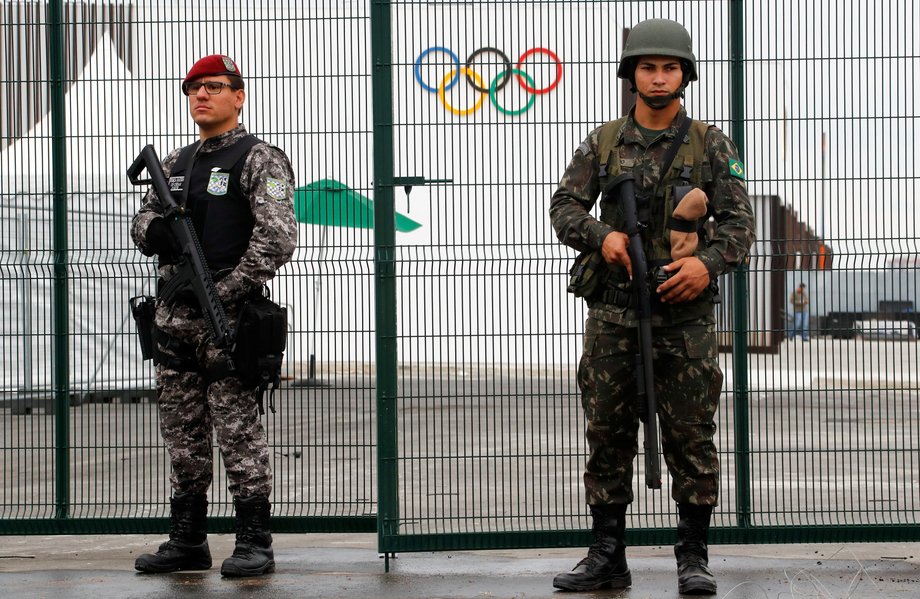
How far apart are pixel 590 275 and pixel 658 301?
10.7 inches

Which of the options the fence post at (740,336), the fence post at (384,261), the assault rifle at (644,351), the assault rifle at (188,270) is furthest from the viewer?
the fence post at (740,336)

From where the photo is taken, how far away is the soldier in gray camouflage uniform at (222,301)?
5.39m

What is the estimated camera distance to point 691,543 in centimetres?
507

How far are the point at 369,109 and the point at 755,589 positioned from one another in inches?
105

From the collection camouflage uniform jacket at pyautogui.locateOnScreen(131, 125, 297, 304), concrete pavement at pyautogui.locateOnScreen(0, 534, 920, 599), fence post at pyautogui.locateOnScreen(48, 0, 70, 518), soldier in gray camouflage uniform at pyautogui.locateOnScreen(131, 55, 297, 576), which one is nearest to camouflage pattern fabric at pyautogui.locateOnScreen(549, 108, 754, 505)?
concrete pavement at pyautogui.locateOnScreen(0, 534, 920, 599)

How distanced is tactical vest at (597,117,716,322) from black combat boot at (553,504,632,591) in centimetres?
79

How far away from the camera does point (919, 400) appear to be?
596cm

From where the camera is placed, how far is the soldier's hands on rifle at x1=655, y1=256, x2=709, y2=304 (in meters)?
4.85

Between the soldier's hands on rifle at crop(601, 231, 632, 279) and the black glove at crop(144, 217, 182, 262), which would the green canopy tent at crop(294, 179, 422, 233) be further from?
the soldier's hands on rifle at crop(601, 231, 632, 279)

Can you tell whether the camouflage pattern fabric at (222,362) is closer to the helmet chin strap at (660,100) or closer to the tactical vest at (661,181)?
the tactical vest at (661,181)

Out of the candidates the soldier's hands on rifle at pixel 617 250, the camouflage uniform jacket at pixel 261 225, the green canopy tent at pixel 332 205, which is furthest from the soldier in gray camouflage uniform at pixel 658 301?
the green canopy tent at pixel 332 205

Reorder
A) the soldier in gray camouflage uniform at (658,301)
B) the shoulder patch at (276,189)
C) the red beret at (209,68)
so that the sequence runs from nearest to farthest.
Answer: the soldier in gray camouflage uniform at (658,301) → the shoulder patch at (276,189) → the red beret at (209,68)

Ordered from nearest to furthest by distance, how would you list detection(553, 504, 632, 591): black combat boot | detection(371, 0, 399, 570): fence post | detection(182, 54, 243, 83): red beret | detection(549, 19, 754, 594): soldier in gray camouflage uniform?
detection(549, 19, 754, 594): soldier in gray camouflage uniform
detection(553, 504, 632, 591): black combat boot
detection(182, 54, 243, 83): red beret
detection(371, 0, 399, 570): fence post

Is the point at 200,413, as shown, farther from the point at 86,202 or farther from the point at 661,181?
the point at 661,181
